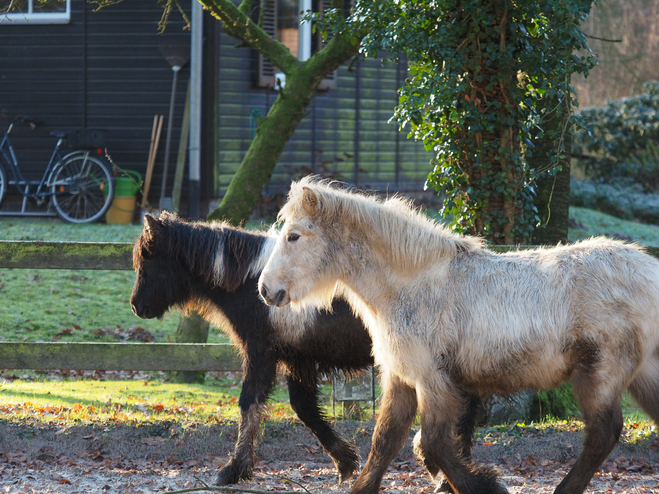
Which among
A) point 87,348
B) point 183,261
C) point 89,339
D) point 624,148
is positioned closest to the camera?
point 183,261

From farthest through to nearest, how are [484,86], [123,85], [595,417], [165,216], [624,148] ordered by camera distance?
[624,148] < [123,85] < [484,86] < [165,216] < [595,417]

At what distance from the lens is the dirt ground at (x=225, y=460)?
4.52m

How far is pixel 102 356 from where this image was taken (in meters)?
5.57

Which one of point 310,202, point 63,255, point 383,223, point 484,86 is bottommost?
point 63,255

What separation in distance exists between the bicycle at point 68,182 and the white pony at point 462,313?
9562mm

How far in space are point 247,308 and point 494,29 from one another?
2.93 meters

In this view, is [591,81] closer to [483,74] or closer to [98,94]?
[98,94]

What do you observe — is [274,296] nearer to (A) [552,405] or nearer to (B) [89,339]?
(A) [552,405]

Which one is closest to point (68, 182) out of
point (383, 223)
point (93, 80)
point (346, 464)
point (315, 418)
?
point (93, 80)

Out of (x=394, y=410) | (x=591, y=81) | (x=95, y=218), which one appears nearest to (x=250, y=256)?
(x=394, y=410)

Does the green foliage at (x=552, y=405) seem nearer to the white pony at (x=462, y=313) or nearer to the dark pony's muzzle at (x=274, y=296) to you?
the white pony at (x=462, y=313)

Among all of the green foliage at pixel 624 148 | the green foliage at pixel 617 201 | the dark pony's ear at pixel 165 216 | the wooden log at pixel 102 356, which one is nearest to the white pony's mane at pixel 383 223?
the dark pony's ear at pixel 165 216

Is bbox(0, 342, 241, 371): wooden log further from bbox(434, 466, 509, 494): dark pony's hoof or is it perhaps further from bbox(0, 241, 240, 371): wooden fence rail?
bbox(434, 466, 509, 494): dark pony's hoof

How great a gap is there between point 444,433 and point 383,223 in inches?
44.5
